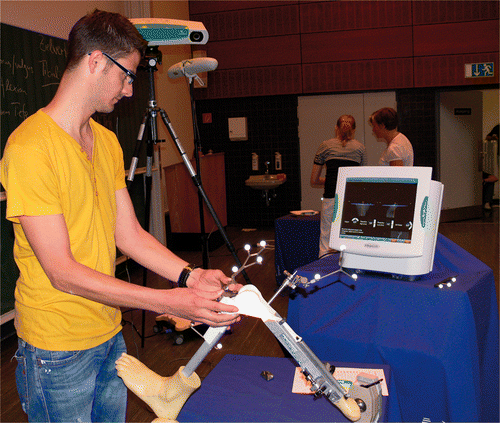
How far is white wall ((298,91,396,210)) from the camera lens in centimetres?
649

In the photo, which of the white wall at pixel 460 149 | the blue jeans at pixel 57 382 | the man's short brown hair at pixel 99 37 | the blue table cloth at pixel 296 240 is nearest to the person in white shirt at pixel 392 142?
the blue table cloth at pixel 296 240

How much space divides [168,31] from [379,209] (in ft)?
4.85

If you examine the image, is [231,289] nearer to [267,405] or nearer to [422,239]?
[267,405]

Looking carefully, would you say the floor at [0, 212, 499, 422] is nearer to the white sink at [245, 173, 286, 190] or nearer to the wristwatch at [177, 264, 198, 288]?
the wristwatch at [177, 264, 198, 288]

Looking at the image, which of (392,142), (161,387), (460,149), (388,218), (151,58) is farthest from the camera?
(460,149)

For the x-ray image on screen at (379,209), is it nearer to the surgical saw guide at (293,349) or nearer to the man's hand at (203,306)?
the surgical saw guide at (293,349)

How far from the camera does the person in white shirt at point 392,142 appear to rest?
3621 millimetres

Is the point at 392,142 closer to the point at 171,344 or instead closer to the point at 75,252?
the point at 171,344

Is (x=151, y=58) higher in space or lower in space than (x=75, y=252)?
higher

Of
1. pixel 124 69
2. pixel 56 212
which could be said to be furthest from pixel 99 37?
pixel 56 212

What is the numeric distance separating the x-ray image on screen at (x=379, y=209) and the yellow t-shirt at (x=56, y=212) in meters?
0.90

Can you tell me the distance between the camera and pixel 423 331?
1.53 meters

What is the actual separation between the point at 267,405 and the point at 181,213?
4.66 m

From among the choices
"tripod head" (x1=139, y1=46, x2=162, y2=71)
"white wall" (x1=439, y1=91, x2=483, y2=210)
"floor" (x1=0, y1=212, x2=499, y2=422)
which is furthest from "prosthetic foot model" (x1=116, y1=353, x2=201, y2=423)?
"white wall" (x1=439, y1=91, x2=483, y2=210)
